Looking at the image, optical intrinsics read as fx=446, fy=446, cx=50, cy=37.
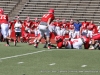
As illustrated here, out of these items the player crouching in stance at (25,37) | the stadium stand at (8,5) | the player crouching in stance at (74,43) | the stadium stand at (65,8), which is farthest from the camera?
the stadium stand at (8,5)

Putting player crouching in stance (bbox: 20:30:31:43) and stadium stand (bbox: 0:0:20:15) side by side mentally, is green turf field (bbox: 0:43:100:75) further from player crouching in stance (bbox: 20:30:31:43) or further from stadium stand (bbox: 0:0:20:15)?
stadium stand (bbox: 0:0:20:15)

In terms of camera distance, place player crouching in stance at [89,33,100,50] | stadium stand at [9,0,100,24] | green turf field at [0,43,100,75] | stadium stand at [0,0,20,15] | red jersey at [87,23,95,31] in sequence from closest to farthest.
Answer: green turf field at [0,43,100,75] < player crouching in stance at [89,33,100,50] < red jersey at [87,23,95,31] < stadium stand at [9,0,100,24] < stadium stand at [0,0,20,15]

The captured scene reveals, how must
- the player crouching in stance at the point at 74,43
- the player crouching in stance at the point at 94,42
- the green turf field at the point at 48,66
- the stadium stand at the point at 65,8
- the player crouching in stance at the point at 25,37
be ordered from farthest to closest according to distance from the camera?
1. the stadium stand at the point at 65,8
2. the player crouching in stance at the point at 25,37
3. the player crouching in stance at the point at 74,43
4. the player crouching in stance at the point at 94,42
5. the green turf field at the point at 48,66

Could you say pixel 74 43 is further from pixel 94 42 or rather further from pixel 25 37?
pixel 25 37

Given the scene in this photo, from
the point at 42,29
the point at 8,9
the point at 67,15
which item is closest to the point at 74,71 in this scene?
the point at 42,29

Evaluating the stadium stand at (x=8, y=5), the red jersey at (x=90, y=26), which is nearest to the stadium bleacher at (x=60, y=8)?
the stadium stand at (x=8, y=5)

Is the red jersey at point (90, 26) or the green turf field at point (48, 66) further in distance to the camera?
the red jersey at point (90, 26)

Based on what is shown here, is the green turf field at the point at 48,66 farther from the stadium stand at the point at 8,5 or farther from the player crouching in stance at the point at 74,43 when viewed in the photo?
the stadium stand at the point at 8,5

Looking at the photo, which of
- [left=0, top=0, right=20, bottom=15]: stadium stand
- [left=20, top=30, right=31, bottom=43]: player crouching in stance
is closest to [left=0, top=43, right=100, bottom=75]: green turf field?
[left=20, top=30, right=31, bottom=43]: player crouching in stance

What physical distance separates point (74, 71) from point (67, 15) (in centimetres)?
2451

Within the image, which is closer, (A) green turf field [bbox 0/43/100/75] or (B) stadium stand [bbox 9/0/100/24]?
(A) green turf field [bbox 0/43/100/75]

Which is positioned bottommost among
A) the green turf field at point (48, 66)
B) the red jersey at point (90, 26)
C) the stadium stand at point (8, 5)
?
the red jersey at point (90, 26)

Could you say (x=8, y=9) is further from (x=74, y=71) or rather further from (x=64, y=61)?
(x=74, y=71)

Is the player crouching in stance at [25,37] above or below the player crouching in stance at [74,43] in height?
below
